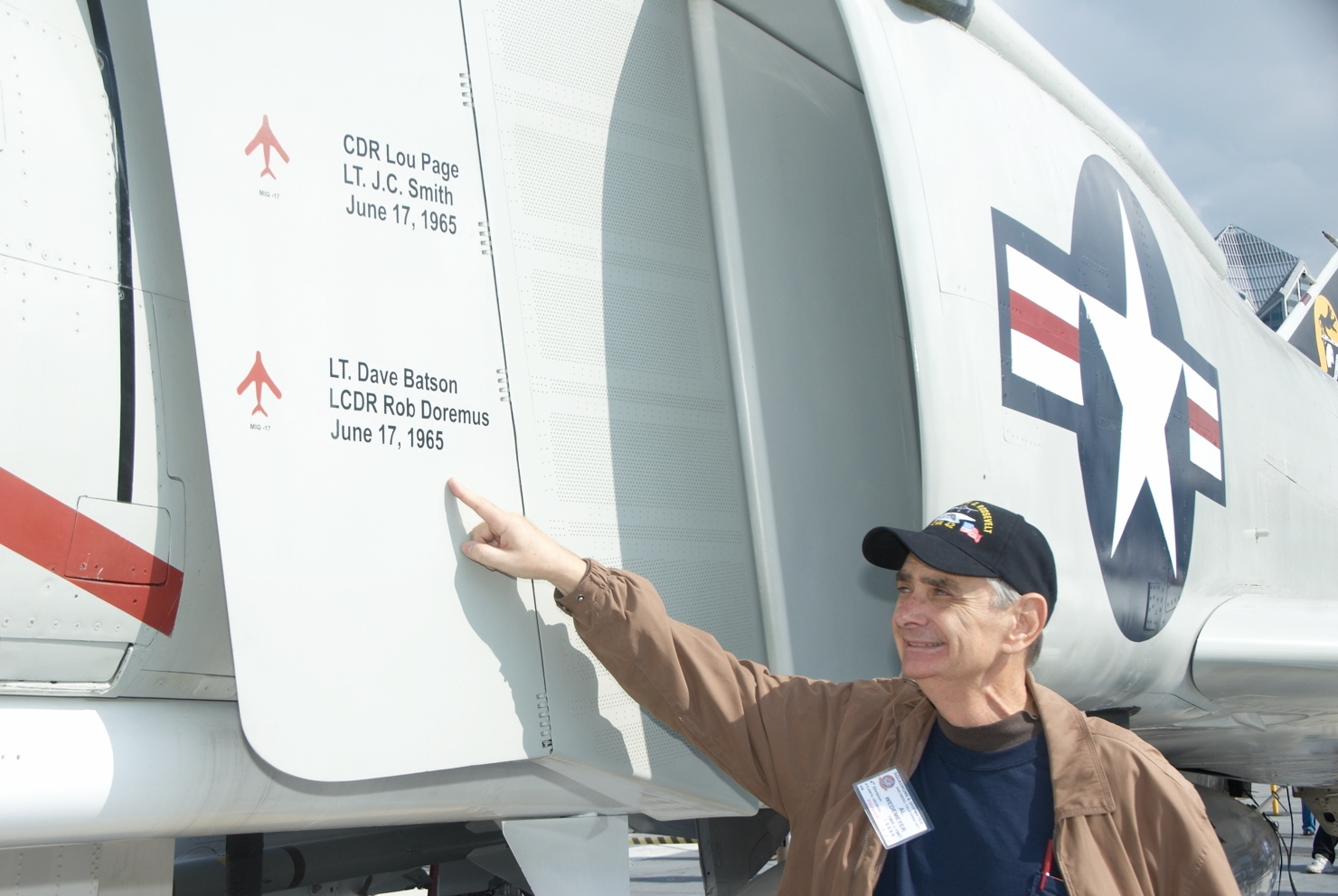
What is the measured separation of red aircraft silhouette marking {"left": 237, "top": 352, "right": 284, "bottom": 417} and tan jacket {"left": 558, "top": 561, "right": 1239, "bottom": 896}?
686 mm

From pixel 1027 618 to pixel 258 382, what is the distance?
1.43 m

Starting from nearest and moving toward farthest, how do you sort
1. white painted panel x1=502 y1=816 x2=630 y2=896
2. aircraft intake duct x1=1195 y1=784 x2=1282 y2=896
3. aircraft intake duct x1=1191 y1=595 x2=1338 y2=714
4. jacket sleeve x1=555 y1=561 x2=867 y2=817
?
1. jacket sleeve x1=555 y1=561 x2=867 y2=817
2. white painted panel x1=502 y1=816 x2=630 y2=896
3. aircraft intake duct x1=1191 y1=595 x2=1338 y2=714
4. aircraft intake duct x1=1195 y1=784 x2=1282 y2=896

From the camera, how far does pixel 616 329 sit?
107 inches

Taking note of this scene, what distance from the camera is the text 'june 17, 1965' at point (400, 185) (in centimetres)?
226

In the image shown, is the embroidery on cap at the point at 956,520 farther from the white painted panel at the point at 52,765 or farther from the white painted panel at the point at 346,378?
the white painted panel at the point at 52,765

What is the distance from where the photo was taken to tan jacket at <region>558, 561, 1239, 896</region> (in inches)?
65.0

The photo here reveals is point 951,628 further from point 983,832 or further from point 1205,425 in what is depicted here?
point 1205,425

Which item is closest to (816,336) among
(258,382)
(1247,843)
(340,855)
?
(258,382)

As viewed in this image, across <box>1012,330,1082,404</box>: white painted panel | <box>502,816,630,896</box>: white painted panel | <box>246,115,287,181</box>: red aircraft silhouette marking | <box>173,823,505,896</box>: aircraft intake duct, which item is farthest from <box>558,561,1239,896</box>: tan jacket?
<box>173,823,505,896</box>: aircraft intake duct

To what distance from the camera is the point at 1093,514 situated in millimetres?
3451

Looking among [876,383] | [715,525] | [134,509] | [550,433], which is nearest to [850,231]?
[876,383]

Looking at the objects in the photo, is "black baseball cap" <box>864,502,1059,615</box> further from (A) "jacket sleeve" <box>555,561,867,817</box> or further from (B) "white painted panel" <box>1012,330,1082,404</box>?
(B) "white painted panel" <box>1012,330,1082,404</box>

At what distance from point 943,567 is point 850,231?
1.71m

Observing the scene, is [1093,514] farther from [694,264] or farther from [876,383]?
[694,264]
